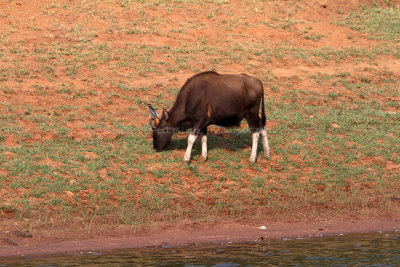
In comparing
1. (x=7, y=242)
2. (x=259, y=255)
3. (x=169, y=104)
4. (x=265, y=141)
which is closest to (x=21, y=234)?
(x=7, y=242)

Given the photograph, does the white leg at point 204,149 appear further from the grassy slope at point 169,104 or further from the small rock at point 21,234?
the small rock at point 21,234

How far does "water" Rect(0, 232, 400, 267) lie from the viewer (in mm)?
9844

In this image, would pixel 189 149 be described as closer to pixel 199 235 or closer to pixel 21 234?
pixel 199 235

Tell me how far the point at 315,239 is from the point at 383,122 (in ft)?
30.4

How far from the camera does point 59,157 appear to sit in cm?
1489

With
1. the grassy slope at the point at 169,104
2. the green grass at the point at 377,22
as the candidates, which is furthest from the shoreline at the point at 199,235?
the green grass at the point at 377,22

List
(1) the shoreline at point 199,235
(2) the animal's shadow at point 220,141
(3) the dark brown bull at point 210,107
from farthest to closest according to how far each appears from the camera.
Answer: (2) the animal's shadow at point 220,141, (3) the dark brown bull at point 210,107, (1) the shoreline at point 199,235

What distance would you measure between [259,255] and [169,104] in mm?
10668

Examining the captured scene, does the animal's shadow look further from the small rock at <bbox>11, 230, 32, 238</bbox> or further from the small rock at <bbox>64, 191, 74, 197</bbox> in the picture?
the small rock at <bbox>11, 230, 32, 238</bbox>

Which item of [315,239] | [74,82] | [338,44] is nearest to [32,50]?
[74,82]

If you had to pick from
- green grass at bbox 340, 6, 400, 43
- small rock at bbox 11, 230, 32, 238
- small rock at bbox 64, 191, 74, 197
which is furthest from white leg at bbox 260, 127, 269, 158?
green grass at bbox 340, 6, 400, 43

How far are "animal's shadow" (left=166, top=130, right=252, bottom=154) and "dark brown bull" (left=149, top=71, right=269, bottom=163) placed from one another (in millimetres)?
825

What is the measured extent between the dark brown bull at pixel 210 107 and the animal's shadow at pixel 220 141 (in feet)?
2.71

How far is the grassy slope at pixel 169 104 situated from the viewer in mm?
13484
